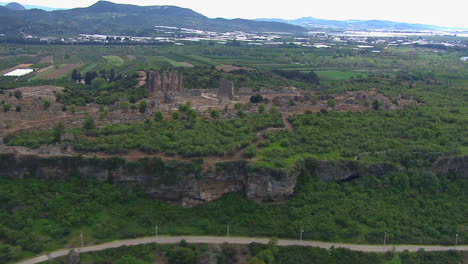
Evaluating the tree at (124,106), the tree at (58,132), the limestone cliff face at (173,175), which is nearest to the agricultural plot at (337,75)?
the tree at (124,106)

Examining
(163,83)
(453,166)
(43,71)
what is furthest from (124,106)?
(43,71)

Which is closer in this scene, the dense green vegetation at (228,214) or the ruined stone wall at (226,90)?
the dense green vegetation at (228,214)

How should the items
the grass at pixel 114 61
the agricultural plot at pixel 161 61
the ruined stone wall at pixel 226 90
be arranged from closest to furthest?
the ruined stone wall at pixel 226 90, the agricultural plot at pixel 161 61, the grass at pixel 114 61

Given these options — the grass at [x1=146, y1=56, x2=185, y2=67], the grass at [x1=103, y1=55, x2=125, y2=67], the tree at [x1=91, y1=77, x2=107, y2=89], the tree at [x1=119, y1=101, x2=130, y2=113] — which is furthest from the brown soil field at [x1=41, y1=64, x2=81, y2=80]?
the tree at [x1=119, y1=101, x2=130, y2=113]

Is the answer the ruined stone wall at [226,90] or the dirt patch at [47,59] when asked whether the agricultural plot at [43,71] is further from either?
the ruined stone wall at [226,90]

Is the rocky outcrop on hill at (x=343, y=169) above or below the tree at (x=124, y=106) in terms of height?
below

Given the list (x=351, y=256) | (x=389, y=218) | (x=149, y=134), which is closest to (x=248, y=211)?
(x=351, y=256)

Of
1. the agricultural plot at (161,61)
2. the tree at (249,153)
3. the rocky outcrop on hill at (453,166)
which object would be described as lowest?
the rocky outcrop on hill at (453,166)
